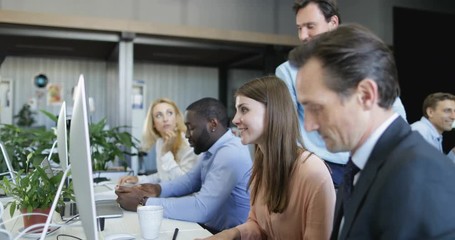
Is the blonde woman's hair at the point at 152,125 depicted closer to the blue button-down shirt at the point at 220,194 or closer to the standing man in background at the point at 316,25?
the blue button-down shirt at the point at 220,194

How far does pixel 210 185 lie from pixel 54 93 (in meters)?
3.40

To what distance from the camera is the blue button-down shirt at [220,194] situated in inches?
62.5

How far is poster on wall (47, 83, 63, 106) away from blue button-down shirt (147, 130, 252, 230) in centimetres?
311

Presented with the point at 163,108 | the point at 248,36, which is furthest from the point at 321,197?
the point at 248,36

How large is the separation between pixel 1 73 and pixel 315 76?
421 cm

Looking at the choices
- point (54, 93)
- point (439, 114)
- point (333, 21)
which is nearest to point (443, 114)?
point (439, 114)

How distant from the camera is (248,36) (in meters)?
3.89

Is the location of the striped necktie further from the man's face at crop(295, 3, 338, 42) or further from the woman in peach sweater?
the man's face at crop(295, 3, 338, 42)

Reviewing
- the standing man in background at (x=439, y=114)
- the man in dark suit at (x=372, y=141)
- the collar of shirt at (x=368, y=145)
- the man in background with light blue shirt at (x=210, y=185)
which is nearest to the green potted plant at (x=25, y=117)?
the man in background with light blue shirt at (x=210, y=185)

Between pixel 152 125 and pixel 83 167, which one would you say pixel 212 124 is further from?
pixel 152 125

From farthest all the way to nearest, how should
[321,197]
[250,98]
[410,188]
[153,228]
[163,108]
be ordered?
[163,108] → [250,98] → [153,228] → [321,197] → [410,188]

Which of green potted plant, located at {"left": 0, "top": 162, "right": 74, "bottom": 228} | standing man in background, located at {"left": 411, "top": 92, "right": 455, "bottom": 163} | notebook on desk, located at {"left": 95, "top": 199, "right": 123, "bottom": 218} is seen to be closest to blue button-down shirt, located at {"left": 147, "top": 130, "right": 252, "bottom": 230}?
notebook on desk, located at {"left": 95, "top": 199, "right": 123, "bottom": 218}

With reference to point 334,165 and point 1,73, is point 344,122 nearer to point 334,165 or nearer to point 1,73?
point 334,165

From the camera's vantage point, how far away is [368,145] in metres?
0.79
